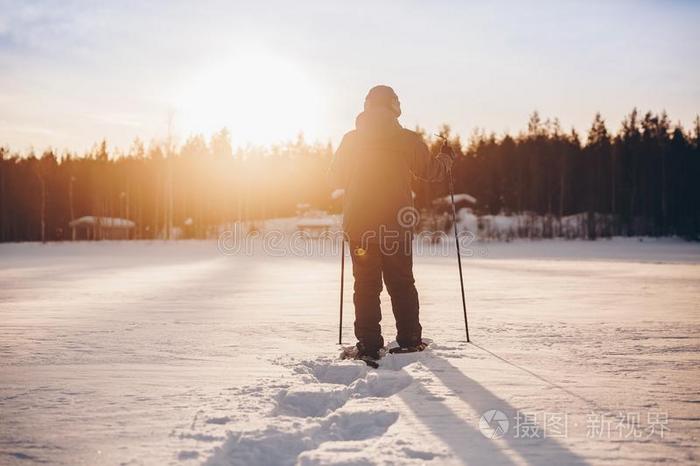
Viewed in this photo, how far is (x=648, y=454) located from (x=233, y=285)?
759cm

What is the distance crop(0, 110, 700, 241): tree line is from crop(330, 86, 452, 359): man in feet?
125

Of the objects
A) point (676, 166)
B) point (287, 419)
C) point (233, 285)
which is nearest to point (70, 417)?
point (287, 419)

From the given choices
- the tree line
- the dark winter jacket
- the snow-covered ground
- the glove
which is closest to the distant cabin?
the tree line

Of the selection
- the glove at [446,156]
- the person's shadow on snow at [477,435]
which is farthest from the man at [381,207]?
the person's shadow on snow at [477,435]

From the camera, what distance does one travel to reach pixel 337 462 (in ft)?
5.44

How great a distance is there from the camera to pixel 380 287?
340 cm

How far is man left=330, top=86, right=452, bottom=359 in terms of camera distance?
3.32 metres

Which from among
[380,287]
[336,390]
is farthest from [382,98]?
[336,390]

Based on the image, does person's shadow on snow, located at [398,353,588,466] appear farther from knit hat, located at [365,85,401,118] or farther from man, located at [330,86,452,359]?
knit hat, located at [365,85,401,118]

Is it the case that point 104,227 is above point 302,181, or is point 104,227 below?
below

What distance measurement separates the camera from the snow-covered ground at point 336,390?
5.86 ft

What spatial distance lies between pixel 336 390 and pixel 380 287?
112cm

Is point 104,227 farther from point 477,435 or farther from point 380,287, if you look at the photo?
point 477,435

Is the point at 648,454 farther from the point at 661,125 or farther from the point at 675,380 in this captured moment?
the point at 661,125
